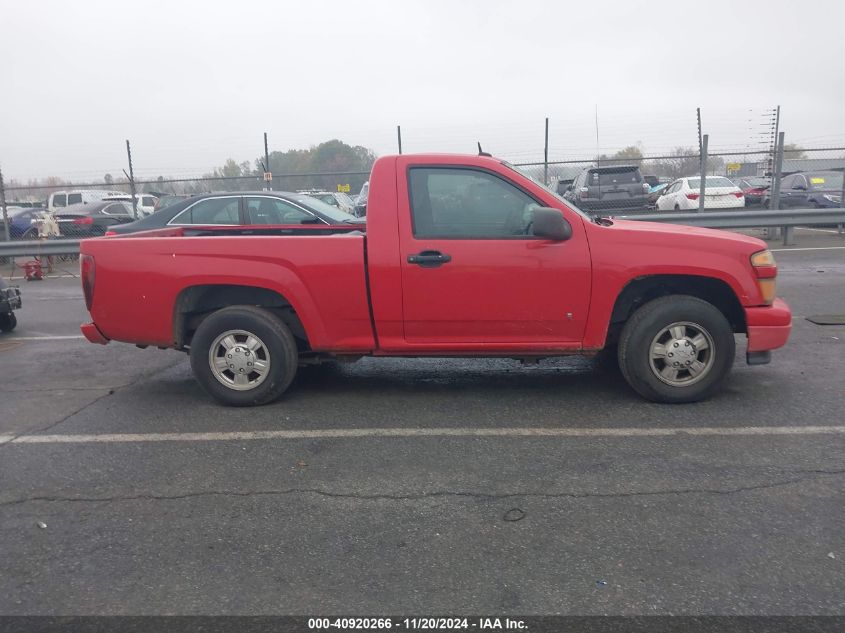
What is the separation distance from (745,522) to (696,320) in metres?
1.95

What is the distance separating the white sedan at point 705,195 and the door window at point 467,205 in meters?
13.5

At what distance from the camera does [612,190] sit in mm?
17922

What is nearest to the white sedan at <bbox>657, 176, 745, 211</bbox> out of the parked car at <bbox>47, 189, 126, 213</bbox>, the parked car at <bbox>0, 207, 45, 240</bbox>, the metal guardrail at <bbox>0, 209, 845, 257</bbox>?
the metal guardrail at <bbox>0, 209, 845, 257</bbox>

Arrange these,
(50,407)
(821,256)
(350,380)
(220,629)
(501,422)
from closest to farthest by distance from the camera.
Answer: (220,629), (501,422), (50,407), (350,380), (821,256)

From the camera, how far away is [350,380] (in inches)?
251

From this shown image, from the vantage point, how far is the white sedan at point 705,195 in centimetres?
1842

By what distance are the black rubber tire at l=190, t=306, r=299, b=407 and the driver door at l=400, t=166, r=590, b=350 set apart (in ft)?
3.02

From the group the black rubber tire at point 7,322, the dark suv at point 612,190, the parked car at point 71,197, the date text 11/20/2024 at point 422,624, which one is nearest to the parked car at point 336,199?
the dark suv at point 612,190

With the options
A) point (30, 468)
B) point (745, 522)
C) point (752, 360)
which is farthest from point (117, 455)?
point (752, 360)

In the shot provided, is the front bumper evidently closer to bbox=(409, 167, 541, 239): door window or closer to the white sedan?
bbox=(409, 167, 541, 239): door window

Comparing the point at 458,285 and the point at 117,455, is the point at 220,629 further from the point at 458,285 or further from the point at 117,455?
the point at 458,285

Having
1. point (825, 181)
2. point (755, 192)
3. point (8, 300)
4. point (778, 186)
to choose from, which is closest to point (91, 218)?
point (8, 300)

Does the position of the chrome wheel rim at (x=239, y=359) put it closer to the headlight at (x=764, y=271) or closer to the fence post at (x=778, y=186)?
the headlight at (x=764, y=271)

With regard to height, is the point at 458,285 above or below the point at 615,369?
above
